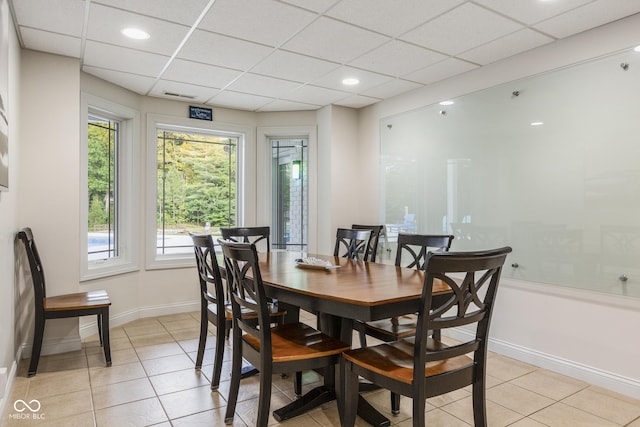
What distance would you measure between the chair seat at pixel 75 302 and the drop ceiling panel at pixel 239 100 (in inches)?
94.7

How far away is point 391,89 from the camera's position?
4266mm

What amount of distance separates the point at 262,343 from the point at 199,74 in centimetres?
278

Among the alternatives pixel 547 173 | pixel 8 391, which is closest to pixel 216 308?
pixel 8 391

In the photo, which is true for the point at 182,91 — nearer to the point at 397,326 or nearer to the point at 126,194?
the point at 126,194

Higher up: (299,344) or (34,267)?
(34,267)

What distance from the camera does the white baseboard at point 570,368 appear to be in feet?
8.65

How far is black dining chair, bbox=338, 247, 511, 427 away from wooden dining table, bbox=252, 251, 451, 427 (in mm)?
196

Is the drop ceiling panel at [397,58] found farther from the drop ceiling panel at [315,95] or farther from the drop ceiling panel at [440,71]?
the drop ceiling panel at [315,95]

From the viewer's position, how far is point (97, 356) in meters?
3.25

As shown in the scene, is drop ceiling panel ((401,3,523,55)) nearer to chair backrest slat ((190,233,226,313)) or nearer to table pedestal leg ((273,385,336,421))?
chair backrest slat ((190,233,226,313))

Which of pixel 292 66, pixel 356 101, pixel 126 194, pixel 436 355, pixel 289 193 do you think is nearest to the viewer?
pixel 436 355

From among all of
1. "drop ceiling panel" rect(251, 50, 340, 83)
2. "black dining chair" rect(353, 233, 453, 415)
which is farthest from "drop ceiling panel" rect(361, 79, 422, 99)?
"black dining chair" rect(353, 233, 453, 415)

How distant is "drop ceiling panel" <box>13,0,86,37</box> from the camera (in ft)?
8.10

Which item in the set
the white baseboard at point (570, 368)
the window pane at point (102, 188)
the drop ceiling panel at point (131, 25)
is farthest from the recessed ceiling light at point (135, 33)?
the white baseboard at point (570, 368)
